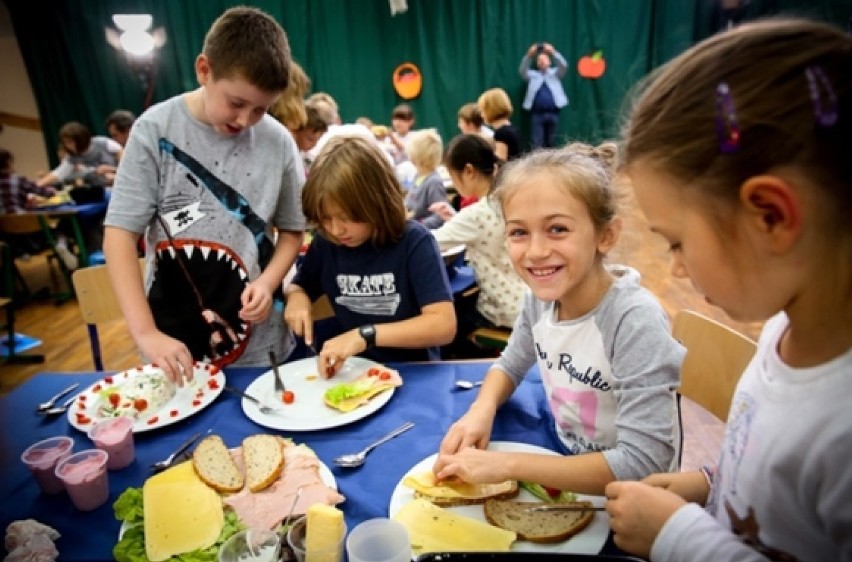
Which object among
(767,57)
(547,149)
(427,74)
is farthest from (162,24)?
(767,57)

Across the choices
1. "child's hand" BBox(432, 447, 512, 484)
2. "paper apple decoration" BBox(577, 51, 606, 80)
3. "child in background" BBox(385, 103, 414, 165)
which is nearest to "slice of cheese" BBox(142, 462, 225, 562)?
"child's hand" BBox(432, 447, 512, 484)

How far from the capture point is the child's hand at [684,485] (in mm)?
879

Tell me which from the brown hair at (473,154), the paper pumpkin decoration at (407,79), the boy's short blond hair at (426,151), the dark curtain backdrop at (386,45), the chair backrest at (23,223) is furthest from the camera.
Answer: the paper pumpkin decoration at (407,79)

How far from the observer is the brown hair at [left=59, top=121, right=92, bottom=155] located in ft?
19.4

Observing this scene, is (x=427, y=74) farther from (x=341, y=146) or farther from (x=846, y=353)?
(x=846, y=353)

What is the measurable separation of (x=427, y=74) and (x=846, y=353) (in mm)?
8045

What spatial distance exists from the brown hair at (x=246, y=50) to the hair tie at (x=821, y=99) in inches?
48.7

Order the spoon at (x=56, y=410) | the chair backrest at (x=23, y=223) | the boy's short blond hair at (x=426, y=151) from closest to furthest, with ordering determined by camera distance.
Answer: the spoon at (x=56, y=410)
the boy's short blond hair at (x=426, y=151)
the chair backrest at (x=23, y=223)

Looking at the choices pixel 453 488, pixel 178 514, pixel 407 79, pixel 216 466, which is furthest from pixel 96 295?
pixel 407 79

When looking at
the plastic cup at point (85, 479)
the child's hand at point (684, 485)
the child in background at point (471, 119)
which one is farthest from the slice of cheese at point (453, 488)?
the child in background at point (471, 119)

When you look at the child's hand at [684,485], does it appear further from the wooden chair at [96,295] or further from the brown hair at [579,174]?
the wooden chair at [96,295]

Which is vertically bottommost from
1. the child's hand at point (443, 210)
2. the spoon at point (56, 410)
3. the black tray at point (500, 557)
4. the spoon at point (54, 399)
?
the spoon at point (56, 410)

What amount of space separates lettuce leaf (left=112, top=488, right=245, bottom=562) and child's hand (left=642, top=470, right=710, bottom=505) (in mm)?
707

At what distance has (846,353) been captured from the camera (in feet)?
1.97
